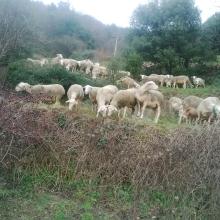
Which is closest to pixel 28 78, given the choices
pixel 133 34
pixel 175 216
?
pixel 175 216

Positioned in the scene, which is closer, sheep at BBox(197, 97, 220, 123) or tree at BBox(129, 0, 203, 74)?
sheep at BBox(197, 97, 220, 123)

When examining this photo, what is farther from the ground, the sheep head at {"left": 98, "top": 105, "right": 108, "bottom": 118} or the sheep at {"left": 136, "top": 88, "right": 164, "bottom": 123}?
the sheep at {"left": 136, "top": 88, "right": 164, "bottom": 123}

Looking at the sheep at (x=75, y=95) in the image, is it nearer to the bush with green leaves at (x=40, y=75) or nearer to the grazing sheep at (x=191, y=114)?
the grazing sheep at (x=191, y=114)

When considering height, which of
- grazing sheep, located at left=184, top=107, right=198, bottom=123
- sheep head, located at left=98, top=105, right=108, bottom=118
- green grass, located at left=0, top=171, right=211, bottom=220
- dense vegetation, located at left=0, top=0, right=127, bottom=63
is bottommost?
green grass, located at left=0, top=171, right=211, bottom=220

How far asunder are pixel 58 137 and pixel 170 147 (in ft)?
9.06

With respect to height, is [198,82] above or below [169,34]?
below

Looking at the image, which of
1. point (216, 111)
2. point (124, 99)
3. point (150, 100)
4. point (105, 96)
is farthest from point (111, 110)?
point (216, 111)

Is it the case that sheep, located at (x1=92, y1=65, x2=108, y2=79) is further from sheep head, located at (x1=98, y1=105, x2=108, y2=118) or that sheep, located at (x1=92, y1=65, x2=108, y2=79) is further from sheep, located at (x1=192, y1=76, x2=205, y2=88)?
sheep head, located at (x1=98, y1=105, x2=108, y2=118)

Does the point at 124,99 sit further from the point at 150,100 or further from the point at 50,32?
the point at 50,32

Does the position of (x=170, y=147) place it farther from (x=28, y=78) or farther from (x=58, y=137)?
(x=28, y=78)

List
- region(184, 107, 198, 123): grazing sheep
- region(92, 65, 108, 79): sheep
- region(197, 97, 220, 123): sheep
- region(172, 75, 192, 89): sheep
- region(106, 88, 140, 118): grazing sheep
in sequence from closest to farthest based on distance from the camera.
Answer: region(197, 97, 220, 123): sheep → region(106, 88, 140, 118): grazing sheep → region(184, 107, 198, 123): grazing sheep → region(172, 75, 192, 89): sheep → region(92, 65, 108, 79): sheep

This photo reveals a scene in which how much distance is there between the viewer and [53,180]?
11148 millimetres

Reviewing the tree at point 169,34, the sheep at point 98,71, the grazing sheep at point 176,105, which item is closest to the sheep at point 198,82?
the tree at point 169,34

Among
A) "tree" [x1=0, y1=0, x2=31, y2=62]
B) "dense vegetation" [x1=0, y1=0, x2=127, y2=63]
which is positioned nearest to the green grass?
"tree" [x1=0, y1=0, x2=31, y2=62]
